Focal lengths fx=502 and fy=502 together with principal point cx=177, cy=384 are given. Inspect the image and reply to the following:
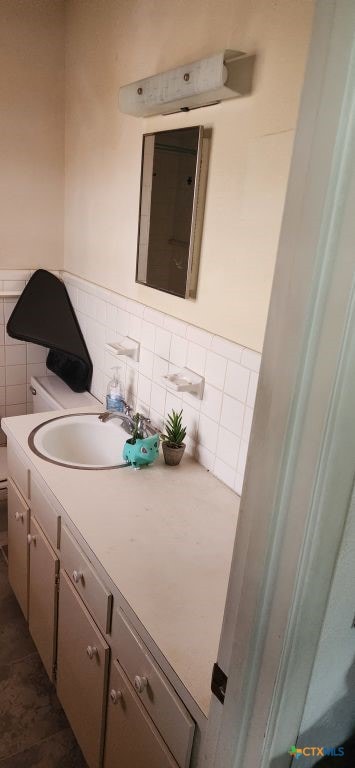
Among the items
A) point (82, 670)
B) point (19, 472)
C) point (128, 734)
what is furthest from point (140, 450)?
point (128, 734)

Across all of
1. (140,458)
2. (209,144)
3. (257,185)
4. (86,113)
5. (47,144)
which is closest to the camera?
(257,185)

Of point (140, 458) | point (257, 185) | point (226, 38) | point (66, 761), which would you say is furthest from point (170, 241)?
point (66, 761)

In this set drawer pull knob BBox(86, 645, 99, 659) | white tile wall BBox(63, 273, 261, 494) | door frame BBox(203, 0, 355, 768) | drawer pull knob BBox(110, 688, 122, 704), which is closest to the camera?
door frame BBox(203, 0, 355, 768)

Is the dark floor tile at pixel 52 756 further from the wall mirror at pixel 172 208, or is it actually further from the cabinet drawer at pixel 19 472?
the wall mirror at pixel 172 208

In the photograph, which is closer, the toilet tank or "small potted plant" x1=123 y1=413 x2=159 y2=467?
"small potted plant" x1=123 y1=413 x2=159 y2=467

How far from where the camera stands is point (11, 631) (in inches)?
79.6

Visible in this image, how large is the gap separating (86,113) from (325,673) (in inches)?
93.5

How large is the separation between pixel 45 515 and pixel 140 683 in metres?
0.68

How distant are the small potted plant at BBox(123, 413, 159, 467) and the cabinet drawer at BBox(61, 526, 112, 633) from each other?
1.05 feet

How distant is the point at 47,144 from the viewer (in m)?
2.52

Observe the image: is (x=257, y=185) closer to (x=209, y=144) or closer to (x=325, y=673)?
(x=209, y=144)

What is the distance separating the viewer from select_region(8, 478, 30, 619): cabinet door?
184 cm

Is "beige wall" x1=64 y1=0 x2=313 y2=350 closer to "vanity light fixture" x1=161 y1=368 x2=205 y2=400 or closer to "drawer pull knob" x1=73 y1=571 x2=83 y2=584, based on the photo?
"vanity light fixture" x1=161 y1=368 x2=205 y2=400

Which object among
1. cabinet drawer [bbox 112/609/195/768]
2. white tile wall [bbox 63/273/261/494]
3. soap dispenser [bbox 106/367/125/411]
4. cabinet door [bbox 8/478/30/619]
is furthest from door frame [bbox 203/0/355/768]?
soap dispenser [bbox 106/367/125/411]
